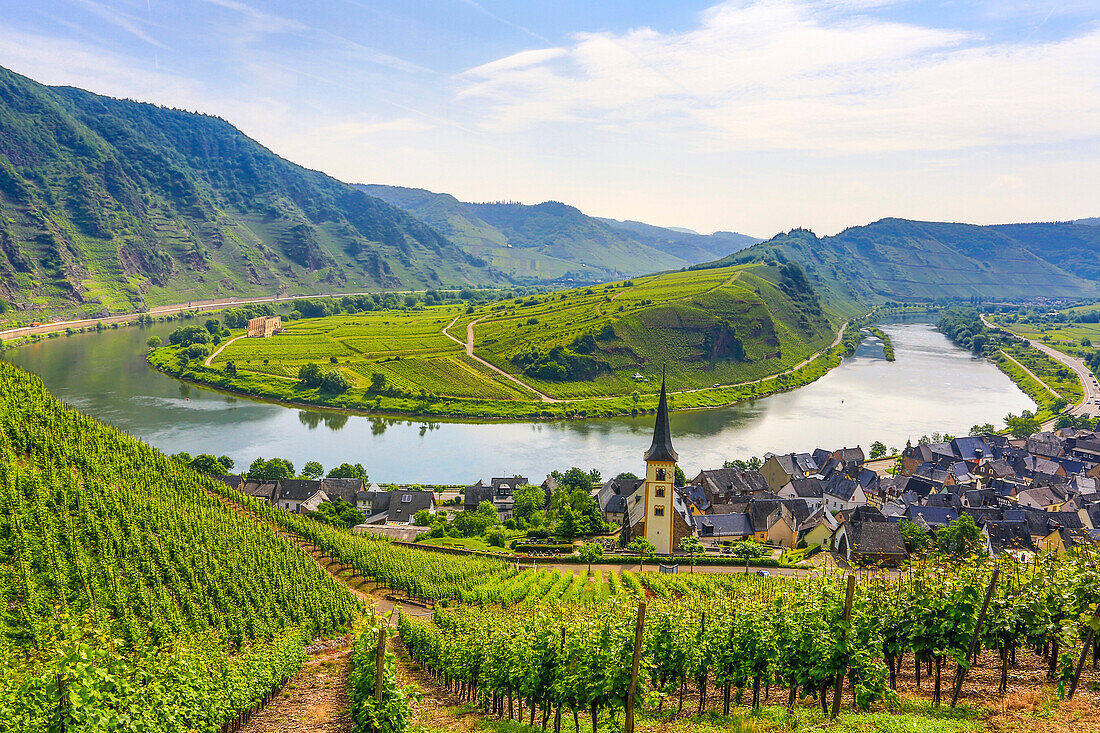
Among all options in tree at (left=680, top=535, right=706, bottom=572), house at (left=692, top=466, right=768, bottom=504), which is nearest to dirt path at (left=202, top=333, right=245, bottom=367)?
house at (left=692, top=466, right=768, bottom=504)

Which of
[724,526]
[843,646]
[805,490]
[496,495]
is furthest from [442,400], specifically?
[843,646]

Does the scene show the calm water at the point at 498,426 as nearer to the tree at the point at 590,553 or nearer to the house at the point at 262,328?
the tree at the point at 590,553

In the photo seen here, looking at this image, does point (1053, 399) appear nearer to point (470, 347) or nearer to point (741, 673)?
point (470, 347)

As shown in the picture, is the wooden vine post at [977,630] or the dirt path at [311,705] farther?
the dirt path at [311,705]

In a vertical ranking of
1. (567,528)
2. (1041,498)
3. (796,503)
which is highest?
(1041,498)

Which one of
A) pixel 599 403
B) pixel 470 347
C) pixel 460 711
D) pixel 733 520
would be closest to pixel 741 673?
pixel 460 711

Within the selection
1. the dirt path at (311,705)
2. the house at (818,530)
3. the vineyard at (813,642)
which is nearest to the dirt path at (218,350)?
the house at (818,530)

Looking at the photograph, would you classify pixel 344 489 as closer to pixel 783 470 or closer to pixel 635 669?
pixel 783 470
